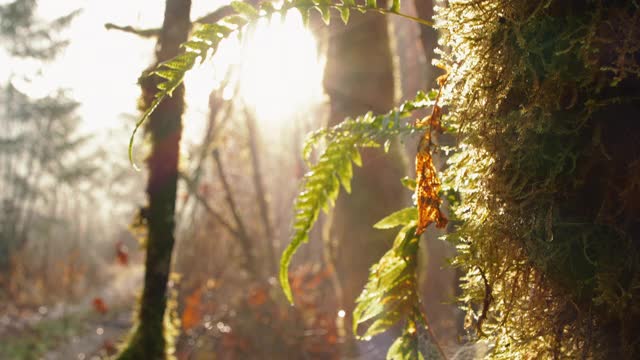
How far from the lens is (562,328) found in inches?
44.5

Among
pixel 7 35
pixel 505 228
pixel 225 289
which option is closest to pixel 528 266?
pixel 505 228

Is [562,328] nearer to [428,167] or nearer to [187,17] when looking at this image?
[428,167]

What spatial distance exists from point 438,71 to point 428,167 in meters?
1.41

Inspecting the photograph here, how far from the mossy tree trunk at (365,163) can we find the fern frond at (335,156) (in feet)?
7.70

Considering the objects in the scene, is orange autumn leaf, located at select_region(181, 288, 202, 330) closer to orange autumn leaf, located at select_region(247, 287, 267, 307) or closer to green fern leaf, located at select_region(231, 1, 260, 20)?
orange autumn leaf, located at select_region(247, 287, 267, 307)

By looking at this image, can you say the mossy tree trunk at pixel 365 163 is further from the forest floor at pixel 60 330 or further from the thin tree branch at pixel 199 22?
the forest floor at pixel 60 330

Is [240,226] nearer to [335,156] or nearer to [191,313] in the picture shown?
[191,313]

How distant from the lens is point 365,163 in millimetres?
3891

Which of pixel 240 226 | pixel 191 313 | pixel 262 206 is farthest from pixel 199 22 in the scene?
pixel 262 206

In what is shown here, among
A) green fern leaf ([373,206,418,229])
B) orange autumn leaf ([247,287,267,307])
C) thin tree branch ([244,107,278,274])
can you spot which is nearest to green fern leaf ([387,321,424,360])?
green fern leaf ([373,206,418,229])

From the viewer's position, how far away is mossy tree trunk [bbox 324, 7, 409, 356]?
4086 mm

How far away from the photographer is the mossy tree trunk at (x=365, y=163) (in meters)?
4.09

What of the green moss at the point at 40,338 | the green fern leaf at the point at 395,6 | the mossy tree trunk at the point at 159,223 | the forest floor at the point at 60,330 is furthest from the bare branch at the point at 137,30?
the green moss at the point at 40,338

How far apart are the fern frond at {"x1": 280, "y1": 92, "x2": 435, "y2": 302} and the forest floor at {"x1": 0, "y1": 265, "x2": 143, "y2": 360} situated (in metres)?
10.1
